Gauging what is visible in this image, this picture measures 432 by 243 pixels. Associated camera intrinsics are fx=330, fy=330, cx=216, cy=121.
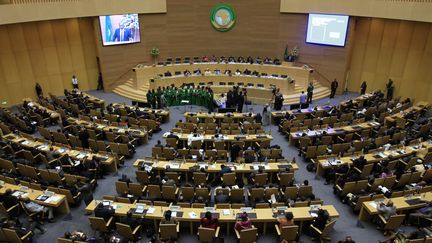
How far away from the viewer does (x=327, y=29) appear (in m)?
21.9

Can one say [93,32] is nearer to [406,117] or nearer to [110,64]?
[110,64]

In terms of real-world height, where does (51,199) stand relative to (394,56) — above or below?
below

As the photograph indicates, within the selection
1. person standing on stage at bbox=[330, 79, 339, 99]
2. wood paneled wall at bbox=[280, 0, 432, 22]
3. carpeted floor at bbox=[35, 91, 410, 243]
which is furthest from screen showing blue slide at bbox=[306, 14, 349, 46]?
carpeted floor at bbox=[35, 91, 410, 243]

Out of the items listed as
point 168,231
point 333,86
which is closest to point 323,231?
point 168,231

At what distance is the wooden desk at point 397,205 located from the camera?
9.77 metres

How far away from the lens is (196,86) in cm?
2252

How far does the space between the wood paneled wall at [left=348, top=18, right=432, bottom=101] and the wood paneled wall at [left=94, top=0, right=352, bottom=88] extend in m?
1.39

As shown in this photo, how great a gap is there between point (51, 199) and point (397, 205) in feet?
34.4

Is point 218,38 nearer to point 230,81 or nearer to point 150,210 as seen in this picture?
point 230,81

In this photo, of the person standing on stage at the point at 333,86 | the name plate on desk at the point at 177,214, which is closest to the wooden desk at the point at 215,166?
the name plate on desk at the point at 177,214

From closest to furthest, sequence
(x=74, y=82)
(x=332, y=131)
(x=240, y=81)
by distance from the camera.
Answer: (x=332, y=131) → (x=74, y=82) → (x=240, y=81)

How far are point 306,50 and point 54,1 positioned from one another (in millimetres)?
16405

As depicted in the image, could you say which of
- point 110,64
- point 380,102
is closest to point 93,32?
point 110,64

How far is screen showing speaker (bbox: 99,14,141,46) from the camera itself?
863 inches
